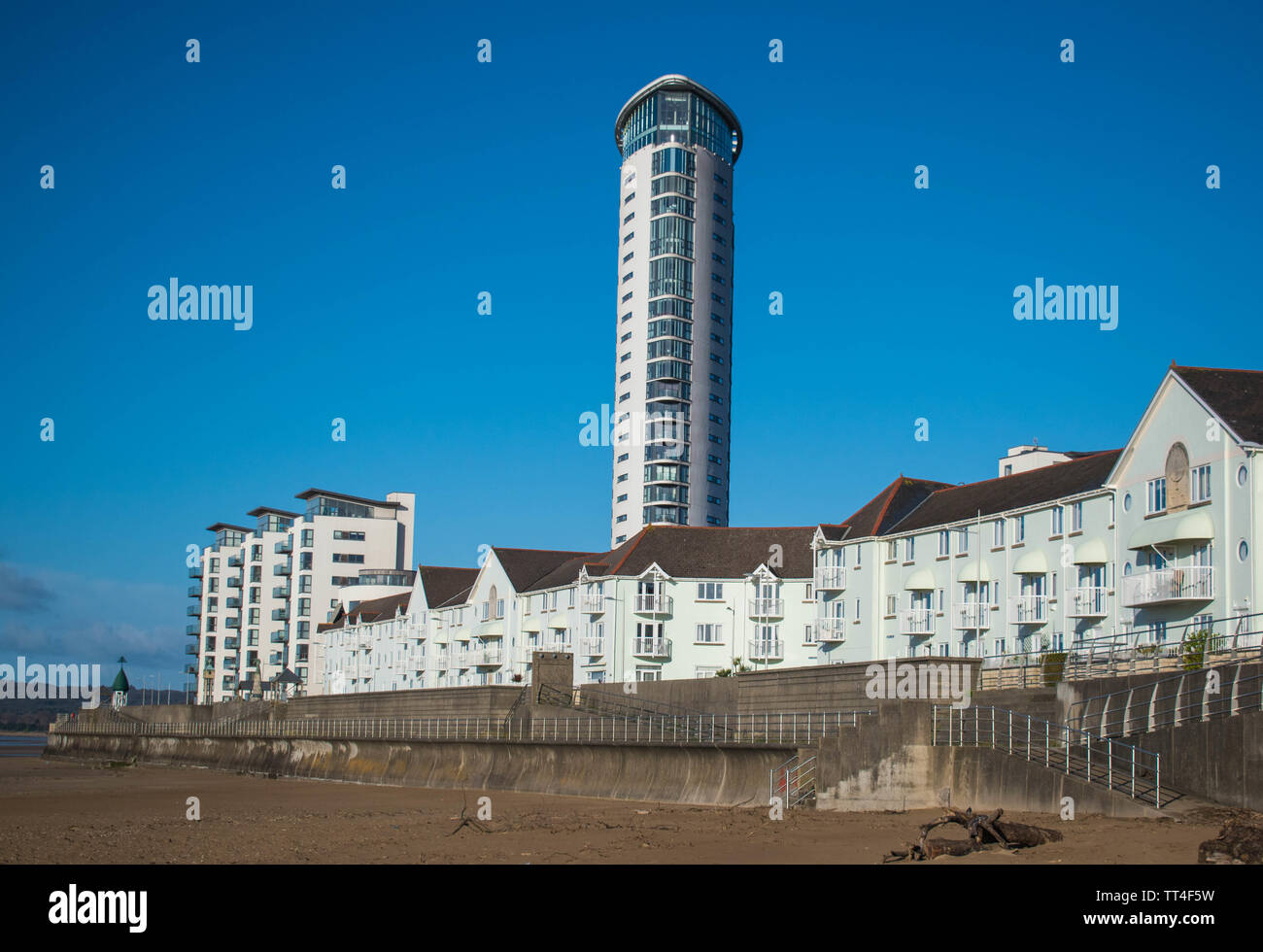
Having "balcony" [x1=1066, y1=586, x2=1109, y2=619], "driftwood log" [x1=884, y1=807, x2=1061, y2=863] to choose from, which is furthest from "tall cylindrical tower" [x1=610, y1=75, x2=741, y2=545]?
"driftwood log" [x1=884, y1=807, x2=1061, y2=863]

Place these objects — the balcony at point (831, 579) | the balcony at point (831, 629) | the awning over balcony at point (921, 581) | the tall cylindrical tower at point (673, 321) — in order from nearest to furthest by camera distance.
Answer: the awning over balcony at point (921, 581) < the balcony at point (831, 629) < the balcony at point (831, 579) < the tall cylindrical tower at point (673, 321)

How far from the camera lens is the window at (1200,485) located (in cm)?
4050

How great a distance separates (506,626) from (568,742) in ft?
139

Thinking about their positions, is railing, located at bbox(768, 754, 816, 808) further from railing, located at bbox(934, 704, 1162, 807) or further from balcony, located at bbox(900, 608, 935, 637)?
balcony, located at bbox(900, 608, 935, 637)

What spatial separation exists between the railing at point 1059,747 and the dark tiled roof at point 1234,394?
1484 centimetres

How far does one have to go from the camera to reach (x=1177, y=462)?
4203cm

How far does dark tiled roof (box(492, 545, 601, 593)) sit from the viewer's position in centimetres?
8382

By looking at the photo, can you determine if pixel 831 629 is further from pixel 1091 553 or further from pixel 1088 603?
pixel 1091 553

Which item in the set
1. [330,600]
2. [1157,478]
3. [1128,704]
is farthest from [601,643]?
[330,600]

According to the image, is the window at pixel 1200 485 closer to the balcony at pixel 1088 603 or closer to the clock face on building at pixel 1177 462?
the clock face on building at pixel 1177 462

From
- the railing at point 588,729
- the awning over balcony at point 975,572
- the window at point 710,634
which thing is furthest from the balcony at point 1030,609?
the window at point 710,634

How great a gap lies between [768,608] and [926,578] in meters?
15.4
